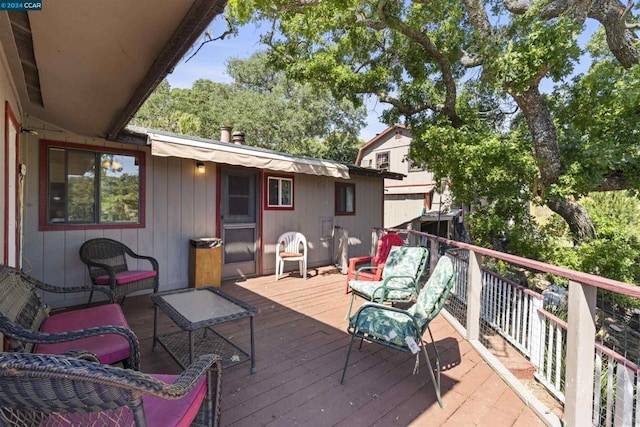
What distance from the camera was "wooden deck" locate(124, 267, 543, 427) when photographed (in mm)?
2096

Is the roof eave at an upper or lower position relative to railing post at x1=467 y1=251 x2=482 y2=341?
upper

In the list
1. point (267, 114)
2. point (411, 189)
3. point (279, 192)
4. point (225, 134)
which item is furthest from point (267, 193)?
point (267, 114)

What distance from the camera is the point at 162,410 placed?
1397mm

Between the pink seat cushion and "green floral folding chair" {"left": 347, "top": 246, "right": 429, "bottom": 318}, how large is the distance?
237 cm

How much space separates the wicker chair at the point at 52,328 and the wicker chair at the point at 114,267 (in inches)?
47.7

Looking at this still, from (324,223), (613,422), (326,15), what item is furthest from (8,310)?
(326,15)

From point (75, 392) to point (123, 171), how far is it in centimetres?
418

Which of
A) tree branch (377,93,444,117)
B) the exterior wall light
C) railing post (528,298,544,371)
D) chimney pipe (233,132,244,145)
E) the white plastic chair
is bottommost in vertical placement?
railing post (528,298,544,371)

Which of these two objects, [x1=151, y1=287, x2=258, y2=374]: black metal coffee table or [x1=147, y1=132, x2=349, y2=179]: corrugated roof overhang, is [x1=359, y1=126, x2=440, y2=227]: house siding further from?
[x1=151, y1=287, x2=258, y2=374]: black metal coffee table

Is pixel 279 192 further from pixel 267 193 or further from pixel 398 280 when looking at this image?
Result: pixel 398 280

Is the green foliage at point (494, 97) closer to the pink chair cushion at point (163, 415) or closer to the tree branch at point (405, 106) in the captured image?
the tree branch at point (405, 106)

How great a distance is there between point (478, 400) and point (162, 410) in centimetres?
218

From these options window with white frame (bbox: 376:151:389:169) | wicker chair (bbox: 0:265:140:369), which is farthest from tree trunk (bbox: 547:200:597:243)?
window with white frame (bbox: 376:151:389:169)

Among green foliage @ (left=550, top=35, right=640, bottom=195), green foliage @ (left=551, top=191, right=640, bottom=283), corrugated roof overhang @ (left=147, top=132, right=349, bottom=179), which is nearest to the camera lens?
corrugated roof overhang @ (left=147, top=132, right=349, bottom=179)
